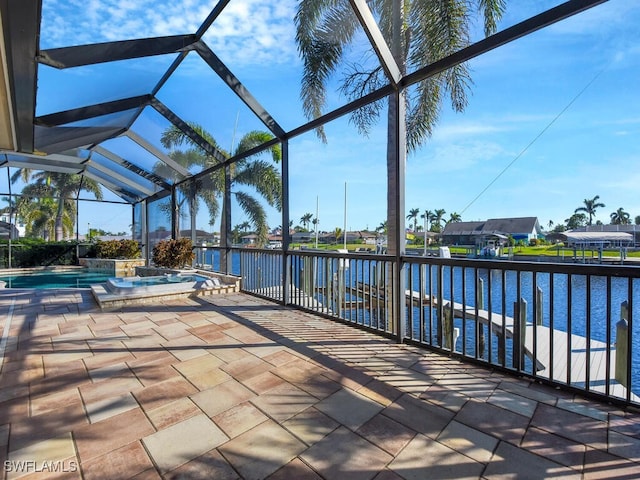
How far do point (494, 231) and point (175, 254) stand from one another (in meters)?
7.48

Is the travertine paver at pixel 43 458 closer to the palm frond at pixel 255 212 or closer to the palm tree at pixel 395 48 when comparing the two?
the palm tree at pixel 395 48

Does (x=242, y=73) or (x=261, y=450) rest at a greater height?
(x=242, y=73)

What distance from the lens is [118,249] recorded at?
13.5m

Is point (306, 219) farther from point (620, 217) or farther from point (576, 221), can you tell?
point (620, 217)

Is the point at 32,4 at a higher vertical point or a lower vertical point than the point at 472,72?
lower

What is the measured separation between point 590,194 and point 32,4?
21.2 ft

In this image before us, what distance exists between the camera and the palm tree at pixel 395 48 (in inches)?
175

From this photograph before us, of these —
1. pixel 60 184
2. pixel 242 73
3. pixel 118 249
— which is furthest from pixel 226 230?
pixel 60 184

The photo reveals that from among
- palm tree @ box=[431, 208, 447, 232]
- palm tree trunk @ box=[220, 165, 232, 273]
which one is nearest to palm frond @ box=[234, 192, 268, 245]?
palm tree trunk @ box=[220, 165, 232, 273]

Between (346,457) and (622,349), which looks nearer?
(346,457)

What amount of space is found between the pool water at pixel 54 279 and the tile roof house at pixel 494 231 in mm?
9370

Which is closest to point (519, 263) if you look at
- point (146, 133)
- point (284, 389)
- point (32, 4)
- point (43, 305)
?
point (284, 389)

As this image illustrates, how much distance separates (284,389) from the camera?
7.29 ft

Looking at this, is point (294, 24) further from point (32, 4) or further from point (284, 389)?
point (284, 389)
